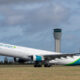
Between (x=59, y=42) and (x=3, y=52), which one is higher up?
(x=59, y=42)

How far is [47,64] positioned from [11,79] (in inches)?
1557

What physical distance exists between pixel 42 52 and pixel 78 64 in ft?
35.7

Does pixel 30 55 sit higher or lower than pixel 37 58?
higher

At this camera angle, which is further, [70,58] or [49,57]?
[70,58]

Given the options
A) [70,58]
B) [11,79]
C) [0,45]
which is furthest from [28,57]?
[11,79]

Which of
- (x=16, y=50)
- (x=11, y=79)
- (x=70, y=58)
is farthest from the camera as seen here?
(x=70, y=58)

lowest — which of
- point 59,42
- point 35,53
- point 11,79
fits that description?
point 11,79

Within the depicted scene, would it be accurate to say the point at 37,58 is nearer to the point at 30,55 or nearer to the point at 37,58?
the point at 37,58

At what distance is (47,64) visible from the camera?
64.4 metres

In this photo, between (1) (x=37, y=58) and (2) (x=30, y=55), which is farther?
(2) (x=30, y=55)

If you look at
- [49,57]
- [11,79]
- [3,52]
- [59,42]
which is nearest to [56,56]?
[49,57]

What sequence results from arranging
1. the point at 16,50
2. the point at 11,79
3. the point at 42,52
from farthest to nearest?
the point at 42,52
the point at 16,50
the point at 11,79

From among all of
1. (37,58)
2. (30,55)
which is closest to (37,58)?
(37,58)

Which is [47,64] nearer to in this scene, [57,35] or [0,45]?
[0,45]
